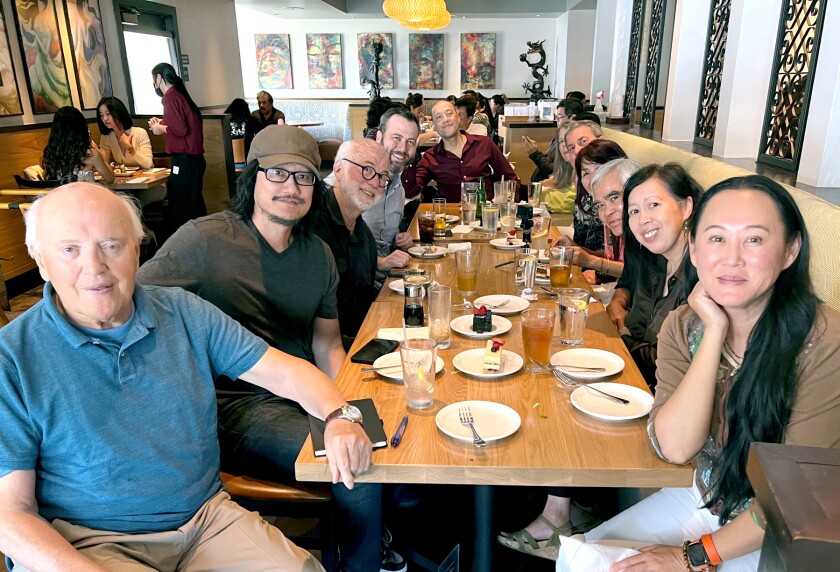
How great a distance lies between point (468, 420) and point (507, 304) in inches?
32.6

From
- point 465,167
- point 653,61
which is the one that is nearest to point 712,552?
point 465,167

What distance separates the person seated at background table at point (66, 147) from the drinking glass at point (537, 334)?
4182 millimetres

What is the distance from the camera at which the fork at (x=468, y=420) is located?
4.03 ft

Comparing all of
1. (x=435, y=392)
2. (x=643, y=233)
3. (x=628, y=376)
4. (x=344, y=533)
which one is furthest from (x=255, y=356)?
(x=643, y=233)

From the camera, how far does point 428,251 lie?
2873 millimetres

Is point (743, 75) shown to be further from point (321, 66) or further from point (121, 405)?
point (321, 66)

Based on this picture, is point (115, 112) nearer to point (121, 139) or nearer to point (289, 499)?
point (121, 139)

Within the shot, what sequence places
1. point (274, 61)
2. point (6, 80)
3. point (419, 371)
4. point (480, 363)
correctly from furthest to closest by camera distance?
point (274, 61)
point (6, 80)
point (480, 363)
point (419, 371)

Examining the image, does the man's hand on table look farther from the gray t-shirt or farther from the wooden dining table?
the gray t-shirt

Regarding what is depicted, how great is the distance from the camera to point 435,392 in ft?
4.87

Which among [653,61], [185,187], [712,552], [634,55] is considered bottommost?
[712,552]

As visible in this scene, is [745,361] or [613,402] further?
[613,402]

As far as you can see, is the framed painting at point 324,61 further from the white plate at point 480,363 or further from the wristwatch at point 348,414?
the wristwatch at point 348,414

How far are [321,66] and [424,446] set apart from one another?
13.5m
